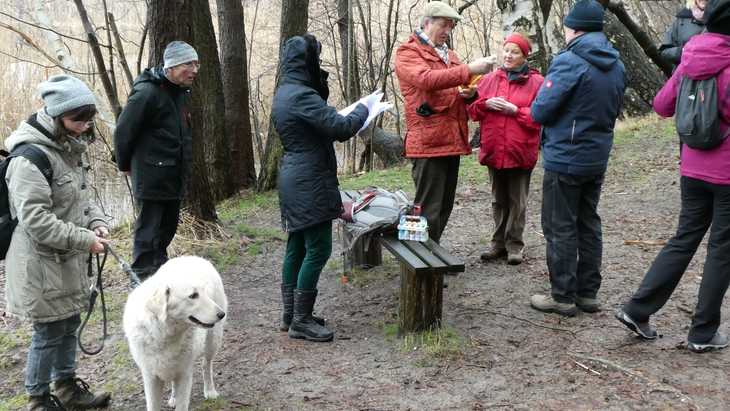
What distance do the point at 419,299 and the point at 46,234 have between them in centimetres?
230

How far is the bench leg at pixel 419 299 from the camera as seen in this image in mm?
4289

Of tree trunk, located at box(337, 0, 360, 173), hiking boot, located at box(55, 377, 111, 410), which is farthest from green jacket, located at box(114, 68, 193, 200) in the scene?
tree trunk, located at box(337, 0, 360, 173)

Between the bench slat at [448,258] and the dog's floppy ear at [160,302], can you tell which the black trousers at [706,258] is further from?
the dog's floppy ear at [160,302]

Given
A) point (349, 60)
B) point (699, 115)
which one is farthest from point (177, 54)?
point (349, 60)

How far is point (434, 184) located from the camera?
5184 mm

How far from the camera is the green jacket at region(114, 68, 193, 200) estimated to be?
4730mm

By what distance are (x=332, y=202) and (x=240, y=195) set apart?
18.7 ft

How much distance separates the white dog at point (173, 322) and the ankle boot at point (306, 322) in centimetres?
100

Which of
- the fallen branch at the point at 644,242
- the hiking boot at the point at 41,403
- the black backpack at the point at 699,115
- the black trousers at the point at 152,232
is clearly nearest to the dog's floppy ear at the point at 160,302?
the hiking boot at the point at 41,403

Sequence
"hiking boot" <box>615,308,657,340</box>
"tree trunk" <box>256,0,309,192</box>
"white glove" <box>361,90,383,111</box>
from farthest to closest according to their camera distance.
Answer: "tree trunk" <box>256,0,309,192</box> → "white glove" <box>361,90,383,111</box> → "hiking boot" <box>615,308,657,340</box>

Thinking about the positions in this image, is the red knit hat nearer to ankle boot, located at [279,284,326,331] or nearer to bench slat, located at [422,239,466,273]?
bench slat, located at [422,239,466,273]

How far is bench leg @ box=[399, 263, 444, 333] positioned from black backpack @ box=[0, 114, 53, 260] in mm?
2245

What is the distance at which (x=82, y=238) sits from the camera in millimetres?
3355

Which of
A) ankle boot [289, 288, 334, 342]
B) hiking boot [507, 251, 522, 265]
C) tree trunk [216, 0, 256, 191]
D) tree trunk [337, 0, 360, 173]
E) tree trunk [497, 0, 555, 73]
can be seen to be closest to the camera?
ankle boot [289, 288, 334, 342]
